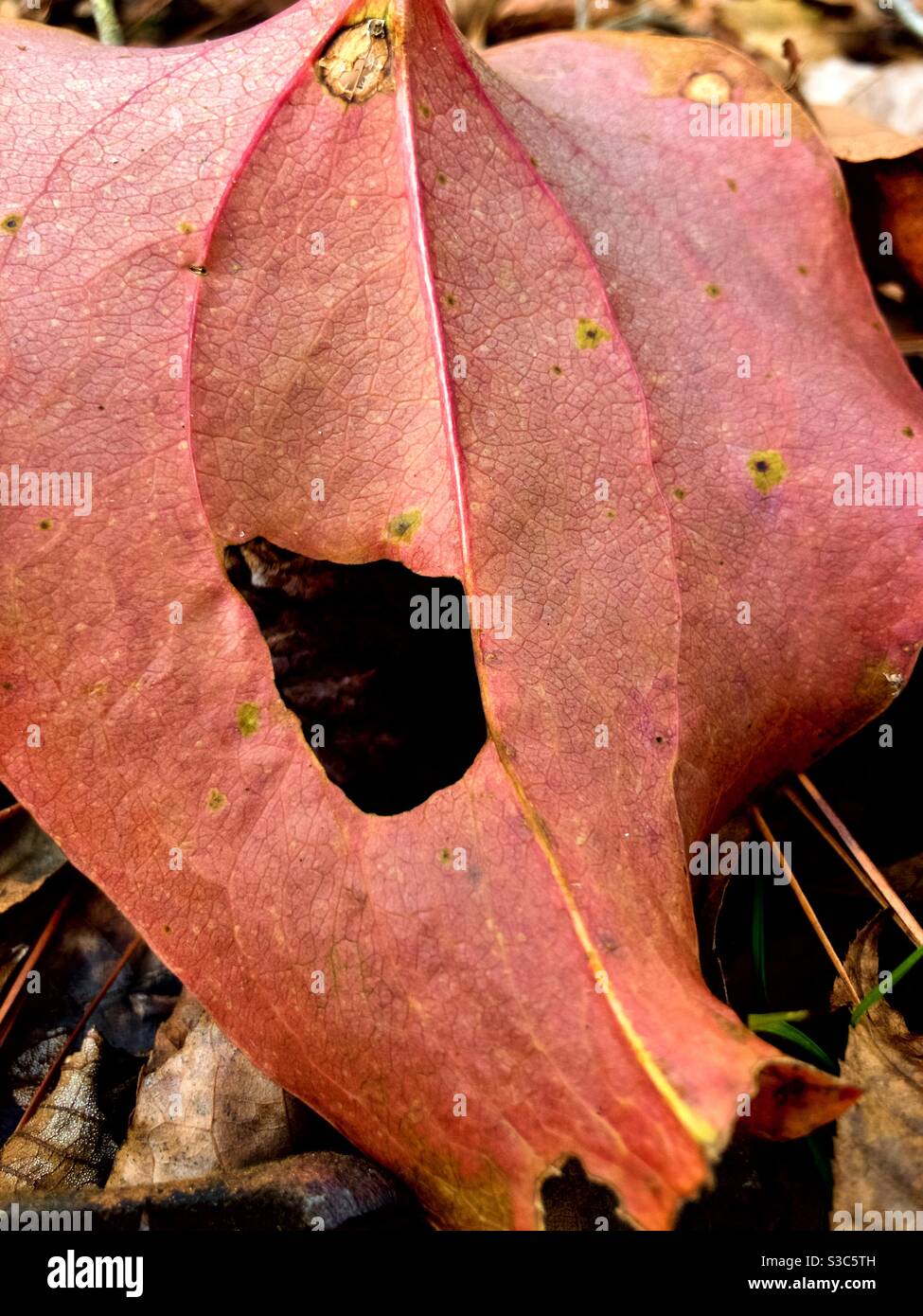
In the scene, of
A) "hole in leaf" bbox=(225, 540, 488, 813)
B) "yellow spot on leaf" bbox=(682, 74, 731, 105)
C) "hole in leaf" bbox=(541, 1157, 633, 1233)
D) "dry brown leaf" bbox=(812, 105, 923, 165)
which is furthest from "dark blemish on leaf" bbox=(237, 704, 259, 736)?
"dry brown leaf" bbox=(812, 105, 923, 165)

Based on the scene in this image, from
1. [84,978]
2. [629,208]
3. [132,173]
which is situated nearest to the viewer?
[132,173]

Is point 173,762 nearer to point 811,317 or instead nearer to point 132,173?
point 132,173

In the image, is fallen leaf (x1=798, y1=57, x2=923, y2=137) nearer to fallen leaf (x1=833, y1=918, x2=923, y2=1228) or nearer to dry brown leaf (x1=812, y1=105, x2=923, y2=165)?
dry brown leaf (x1=812, y1=105, x2=923, y2=165)

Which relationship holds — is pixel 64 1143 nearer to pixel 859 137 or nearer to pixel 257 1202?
pixel 257 1202

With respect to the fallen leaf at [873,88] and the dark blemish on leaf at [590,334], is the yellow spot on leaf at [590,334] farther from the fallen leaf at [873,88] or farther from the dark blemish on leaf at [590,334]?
the fallen leaf at [873,88]

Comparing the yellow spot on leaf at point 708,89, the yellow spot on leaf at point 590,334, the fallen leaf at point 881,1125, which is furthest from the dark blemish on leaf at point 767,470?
the fallen leaf at point 881,1125

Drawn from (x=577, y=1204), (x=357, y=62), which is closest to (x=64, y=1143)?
(x=577, y=1204)
